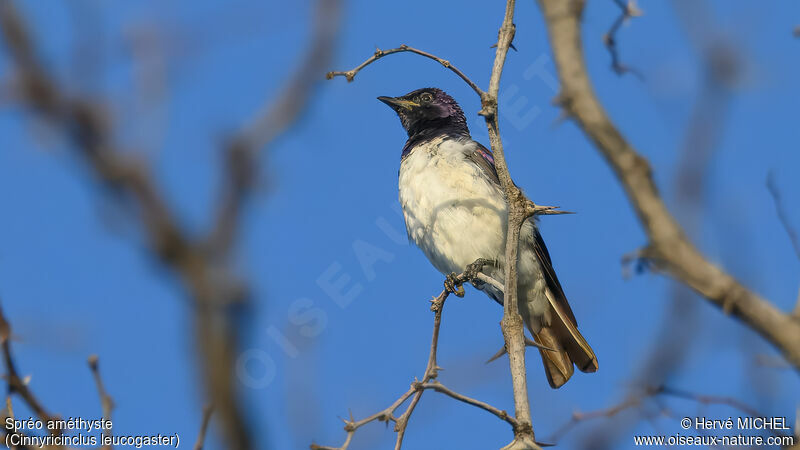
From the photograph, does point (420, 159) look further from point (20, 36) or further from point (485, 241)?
point (20, 36)

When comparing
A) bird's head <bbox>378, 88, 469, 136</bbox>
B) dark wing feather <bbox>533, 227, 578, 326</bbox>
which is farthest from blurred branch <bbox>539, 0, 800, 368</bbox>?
bird's head <bbox>378, 88, 469, 136</bbox>

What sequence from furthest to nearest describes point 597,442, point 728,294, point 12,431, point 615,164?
point 597,442 < point 12,431 < point 615,164 < point 728,294

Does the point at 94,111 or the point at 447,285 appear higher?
the point at 447,285

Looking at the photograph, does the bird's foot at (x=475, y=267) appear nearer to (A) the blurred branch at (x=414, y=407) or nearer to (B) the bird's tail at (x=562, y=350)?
(B) the bird's tail at (x=562, y=350)

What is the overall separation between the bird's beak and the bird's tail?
2.34 metres

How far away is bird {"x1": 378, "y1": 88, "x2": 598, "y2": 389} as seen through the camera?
6.77 m

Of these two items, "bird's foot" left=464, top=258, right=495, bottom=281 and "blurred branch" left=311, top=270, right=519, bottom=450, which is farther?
"bird's foot" left=464, top=258, right=495, bottom=281

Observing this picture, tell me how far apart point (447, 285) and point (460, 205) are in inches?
34.5

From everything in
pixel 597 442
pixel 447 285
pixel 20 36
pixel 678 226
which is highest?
pixel 447 285

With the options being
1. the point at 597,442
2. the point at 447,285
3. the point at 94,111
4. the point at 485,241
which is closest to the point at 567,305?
the point at 485,241

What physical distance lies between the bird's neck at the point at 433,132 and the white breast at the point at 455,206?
37 centimetres

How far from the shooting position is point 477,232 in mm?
6797

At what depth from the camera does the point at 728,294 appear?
81.1 inches

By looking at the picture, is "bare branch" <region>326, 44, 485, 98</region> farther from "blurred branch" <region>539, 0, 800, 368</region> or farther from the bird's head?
the bird's head
